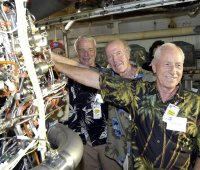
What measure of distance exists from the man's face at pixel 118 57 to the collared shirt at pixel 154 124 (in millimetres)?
417

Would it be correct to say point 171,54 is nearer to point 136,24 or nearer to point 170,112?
point 170,112

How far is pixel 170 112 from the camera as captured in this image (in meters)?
1.75

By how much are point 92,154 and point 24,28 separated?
2.01m

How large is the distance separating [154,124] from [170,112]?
0.39 feet

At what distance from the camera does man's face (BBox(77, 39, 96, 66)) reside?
8.91 ft

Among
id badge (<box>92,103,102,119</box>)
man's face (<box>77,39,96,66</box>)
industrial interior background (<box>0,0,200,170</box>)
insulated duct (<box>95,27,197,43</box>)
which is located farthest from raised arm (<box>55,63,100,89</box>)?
insulated duct (<box>95,27,197,43</box>)

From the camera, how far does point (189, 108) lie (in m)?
1.73

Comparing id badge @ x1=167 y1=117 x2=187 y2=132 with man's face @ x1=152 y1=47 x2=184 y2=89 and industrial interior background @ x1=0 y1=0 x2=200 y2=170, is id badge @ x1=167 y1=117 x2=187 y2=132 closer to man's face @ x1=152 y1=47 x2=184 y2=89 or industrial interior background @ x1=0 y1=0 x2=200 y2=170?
man's face @ x1=152 y1=47 x2=184 y2=89

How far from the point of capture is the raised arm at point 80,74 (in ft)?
5.46

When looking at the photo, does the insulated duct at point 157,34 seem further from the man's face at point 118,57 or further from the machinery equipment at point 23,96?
the machinery equipment at point 23,96

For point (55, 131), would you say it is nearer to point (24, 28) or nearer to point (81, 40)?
point (24, 28)

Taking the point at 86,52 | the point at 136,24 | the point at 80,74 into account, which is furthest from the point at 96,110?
the point at 136,24

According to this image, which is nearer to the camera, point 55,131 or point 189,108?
point 55,131

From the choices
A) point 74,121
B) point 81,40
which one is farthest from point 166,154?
point 81,40
